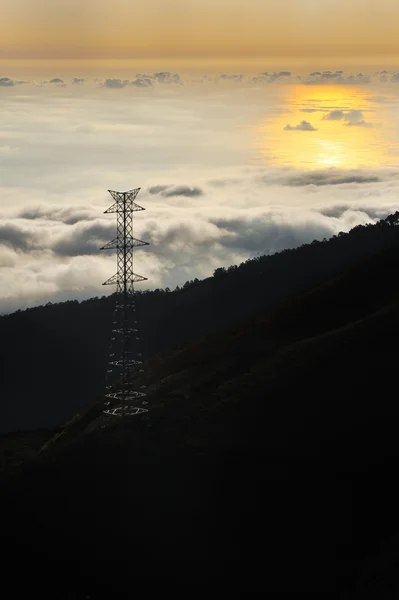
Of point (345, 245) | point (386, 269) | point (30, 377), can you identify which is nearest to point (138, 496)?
point (386, 269)

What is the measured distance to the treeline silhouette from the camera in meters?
148

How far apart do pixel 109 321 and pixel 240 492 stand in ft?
403

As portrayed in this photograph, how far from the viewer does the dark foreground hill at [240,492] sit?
141 ft

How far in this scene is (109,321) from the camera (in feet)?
557

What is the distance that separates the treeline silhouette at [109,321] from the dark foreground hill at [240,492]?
82.3 meters

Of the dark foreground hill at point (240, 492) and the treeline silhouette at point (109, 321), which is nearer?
the dark foreground hill at point (240, 492)

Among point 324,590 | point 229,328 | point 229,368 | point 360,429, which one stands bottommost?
point 324,590

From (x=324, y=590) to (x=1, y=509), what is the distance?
64.7 feet

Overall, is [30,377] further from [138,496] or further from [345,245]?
[138,496]

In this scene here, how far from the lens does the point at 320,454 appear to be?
50.5 metres

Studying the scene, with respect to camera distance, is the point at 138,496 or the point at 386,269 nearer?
the point at 138,496

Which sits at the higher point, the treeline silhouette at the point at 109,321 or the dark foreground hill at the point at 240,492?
the treeline silhouette at the point at 109,321

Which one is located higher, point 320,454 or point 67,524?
point 320,454

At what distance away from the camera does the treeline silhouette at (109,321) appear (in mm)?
148125
